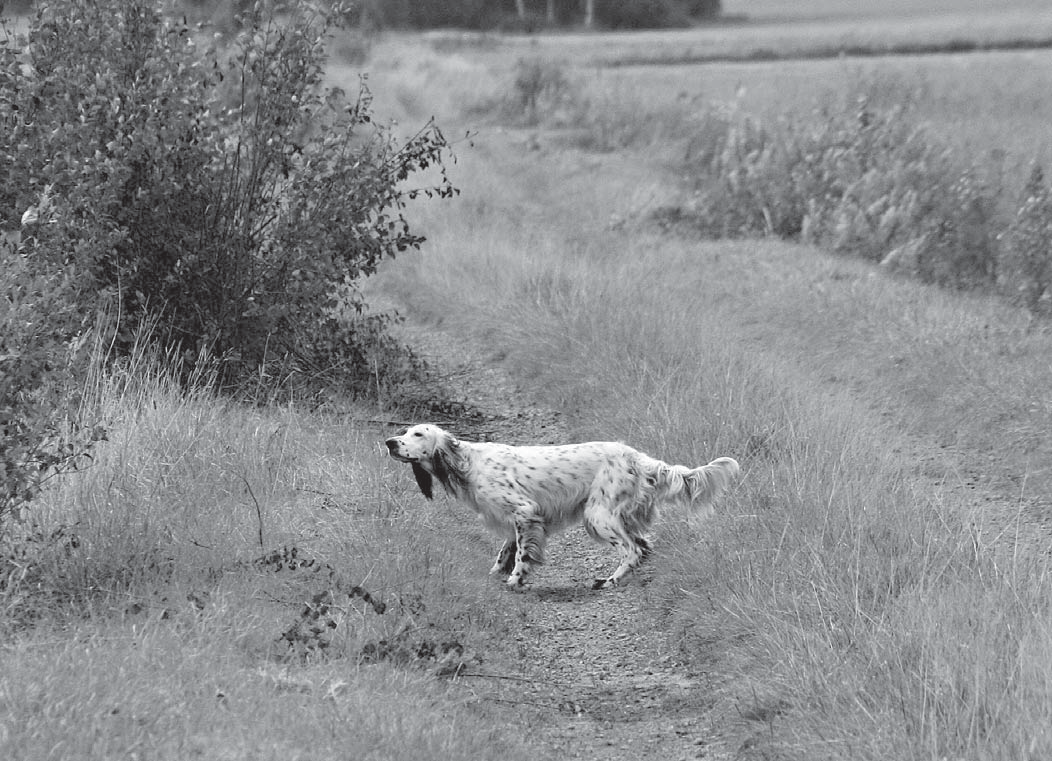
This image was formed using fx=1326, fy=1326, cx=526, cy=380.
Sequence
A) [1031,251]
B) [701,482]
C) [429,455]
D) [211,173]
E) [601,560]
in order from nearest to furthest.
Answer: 1. [701,482]
2. [429,455]
3. [601,560]
4. [211,173]
5. [1031,251]

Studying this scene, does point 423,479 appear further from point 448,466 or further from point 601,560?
point 601,560

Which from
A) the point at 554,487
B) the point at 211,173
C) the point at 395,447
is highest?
the point at 211,173

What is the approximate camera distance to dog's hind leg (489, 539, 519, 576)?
6.97m

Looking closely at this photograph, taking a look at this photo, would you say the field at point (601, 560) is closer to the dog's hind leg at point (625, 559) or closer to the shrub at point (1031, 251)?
the dog's hind leg at point (625, 559)

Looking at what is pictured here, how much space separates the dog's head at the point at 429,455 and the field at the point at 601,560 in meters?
0.21

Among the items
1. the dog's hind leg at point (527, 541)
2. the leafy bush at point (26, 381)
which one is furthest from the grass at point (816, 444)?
the leafy bush at point (26, 381)

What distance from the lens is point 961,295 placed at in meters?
13.6

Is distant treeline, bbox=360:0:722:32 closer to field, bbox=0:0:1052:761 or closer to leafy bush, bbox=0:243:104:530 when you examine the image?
field, bbox=0:0:1052:761

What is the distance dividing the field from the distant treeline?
48096 millimetres

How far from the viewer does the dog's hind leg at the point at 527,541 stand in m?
6.81

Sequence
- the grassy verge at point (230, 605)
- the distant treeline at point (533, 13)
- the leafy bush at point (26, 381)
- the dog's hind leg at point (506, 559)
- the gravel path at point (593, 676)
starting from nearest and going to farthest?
the grassy verge at point (230, 605), the gravel path at point (593, 676), the leafy bush at point (26, 381), the dog's hind leg at point (506, 559), the distant treeline at point (533, 13)

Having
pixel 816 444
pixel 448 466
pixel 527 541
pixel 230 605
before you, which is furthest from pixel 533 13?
pixel 230 605

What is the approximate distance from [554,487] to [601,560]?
698 millimetres

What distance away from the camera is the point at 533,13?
220ft
